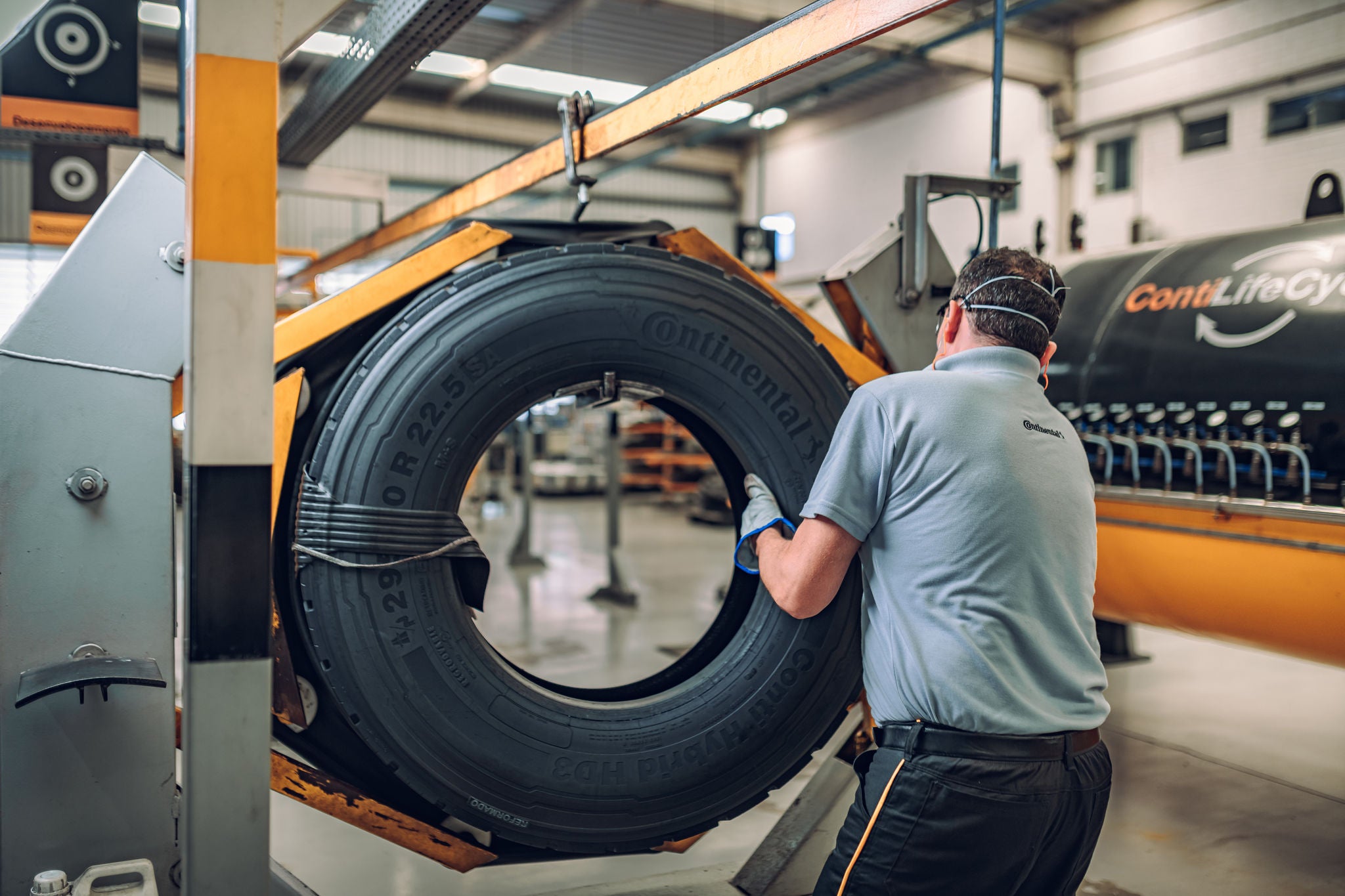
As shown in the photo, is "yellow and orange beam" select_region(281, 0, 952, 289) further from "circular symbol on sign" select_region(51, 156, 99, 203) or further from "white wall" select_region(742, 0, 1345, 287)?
"white wall" select_region(742, 0, 1345, 287)

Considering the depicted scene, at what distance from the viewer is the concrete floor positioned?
263cm

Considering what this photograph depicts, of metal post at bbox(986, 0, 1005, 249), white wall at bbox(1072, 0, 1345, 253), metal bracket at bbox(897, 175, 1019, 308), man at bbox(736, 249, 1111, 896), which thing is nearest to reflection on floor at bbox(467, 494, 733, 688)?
metal bracket at bbox(897, 175, 1019, 308)

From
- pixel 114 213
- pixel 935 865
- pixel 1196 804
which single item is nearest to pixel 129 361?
pixel 114 213

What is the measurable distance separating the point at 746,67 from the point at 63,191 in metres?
5.12

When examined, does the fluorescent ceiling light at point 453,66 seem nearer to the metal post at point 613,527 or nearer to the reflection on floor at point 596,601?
the reflection on floor at point 596,601

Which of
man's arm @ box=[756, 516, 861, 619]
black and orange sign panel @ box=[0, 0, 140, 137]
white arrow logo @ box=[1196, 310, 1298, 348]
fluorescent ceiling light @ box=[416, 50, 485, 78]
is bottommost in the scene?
man's arm @ box=[756, 516, 861, 619]

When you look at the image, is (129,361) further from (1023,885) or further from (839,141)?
(839,141)

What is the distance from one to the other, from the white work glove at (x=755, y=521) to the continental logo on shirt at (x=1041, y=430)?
0.48 meters

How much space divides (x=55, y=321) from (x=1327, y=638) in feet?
10.7

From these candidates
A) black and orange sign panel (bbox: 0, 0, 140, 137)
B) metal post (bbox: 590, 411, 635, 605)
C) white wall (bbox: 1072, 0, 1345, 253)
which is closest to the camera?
black and orange sign panel (bbox: 0, 0, 140, 137)

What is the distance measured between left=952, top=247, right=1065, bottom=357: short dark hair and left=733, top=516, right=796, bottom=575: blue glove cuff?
0.51 meters

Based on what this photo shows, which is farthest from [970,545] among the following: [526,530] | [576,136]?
[526,530]

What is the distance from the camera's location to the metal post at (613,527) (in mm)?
6434

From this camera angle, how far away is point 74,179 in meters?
5.53
